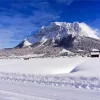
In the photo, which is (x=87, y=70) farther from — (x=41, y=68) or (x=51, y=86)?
(x=41, y=68)

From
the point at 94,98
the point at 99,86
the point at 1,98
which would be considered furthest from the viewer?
the point at 99,86

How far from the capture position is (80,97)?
29.9 ft

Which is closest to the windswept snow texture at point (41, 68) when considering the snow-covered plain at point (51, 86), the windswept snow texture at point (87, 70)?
the windswept snow texture at point (87, 70)

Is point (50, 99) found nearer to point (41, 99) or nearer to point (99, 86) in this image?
Result: point (41, 99)

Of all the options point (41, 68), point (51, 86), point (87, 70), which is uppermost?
point (41, 68)

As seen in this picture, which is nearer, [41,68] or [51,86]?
[51,86]

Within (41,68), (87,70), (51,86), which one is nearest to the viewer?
(51,86)

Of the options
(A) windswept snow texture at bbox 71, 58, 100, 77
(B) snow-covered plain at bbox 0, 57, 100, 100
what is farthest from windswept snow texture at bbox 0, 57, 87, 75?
(B) snow-covered plain at bbox 0, 57, 100, 100

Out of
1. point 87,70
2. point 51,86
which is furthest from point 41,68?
point 51,86

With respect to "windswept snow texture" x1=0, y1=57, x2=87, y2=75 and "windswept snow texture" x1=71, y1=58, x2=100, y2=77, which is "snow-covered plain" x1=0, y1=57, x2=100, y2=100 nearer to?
"windswept snow texture" x1=71, y1=58, x2=100, y2=77

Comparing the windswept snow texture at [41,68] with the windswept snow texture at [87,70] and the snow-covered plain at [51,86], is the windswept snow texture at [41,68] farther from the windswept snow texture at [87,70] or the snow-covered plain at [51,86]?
the snow-covered plain at [51,86]

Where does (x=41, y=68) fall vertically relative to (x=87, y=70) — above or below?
above

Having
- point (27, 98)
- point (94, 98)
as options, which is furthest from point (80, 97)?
point (27, 98)

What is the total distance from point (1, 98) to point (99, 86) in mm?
5170
